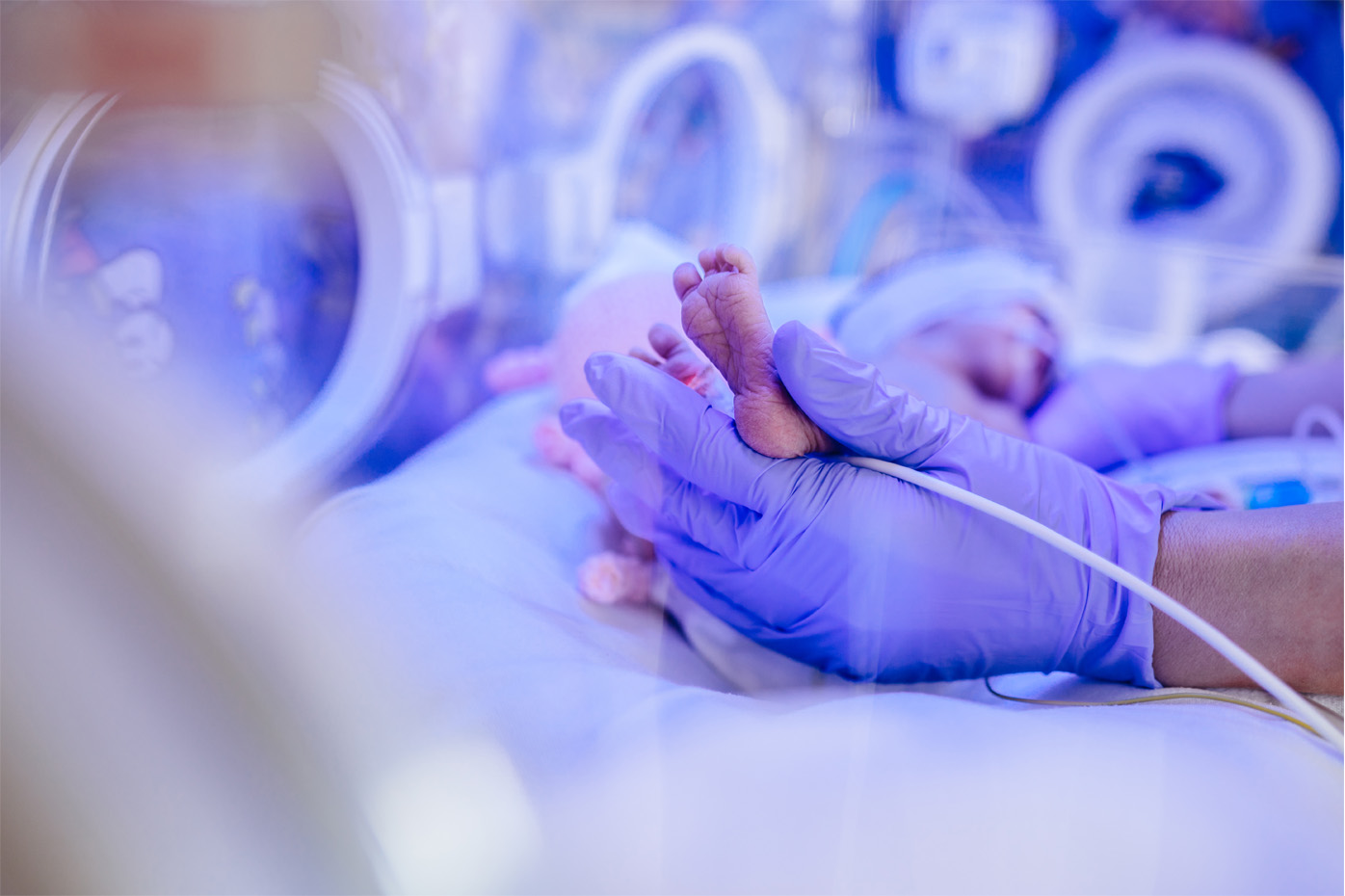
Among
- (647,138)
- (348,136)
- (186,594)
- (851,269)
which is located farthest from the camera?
(851,269)

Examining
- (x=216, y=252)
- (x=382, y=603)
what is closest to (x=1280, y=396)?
(x=382, y=603)

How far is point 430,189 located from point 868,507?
690 mm

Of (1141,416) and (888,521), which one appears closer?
(888,521)

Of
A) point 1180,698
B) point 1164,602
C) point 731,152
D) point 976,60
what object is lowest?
point 1180,698

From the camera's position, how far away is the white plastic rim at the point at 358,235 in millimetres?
572

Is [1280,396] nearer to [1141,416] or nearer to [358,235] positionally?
[1141,416]

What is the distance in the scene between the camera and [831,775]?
557 millimetres

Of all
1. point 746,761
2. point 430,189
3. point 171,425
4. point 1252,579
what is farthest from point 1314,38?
point 171,425

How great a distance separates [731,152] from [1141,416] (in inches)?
48.6

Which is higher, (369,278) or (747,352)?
(369,278)

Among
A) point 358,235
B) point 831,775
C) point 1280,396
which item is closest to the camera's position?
point 831,775

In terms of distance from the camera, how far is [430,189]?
100 cm

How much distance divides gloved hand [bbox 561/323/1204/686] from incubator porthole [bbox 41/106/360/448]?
13.4 inches

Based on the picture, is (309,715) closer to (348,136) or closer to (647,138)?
(348,136)
